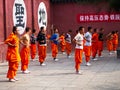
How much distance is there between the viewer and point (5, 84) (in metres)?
10.2

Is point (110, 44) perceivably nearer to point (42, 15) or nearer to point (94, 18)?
point (94, 18)

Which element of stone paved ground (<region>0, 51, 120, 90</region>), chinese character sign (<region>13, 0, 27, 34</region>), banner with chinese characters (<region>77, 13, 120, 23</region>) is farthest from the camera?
banner with chinese characters (<region>77, 13, 120, 23</region>)

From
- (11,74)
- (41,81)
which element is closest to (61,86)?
(41,81)

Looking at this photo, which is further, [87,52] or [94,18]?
[94,18]

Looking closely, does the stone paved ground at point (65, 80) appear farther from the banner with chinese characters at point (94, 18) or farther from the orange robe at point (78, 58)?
the banner with chinese characters at point (94, 18)

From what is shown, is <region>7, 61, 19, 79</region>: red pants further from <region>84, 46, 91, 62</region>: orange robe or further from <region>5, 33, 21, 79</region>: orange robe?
<region>84, 46, 91, 62</region>: orange robe

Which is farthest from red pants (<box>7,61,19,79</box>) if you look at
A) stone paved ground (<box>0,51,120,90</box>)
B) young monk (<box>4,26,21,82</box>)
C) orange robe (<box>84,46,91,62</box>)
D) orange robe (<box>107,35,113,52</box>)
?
orange robe (<box>107,35,113,52</box>)

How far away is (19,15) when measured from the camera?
18.3m

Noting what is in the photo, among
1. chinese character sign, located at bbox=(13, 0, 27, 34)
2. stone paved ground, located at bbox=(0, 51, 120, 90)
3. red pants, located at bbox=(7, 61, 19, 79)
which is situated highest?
chinese character sign, located at bbox=(13, 0, 27, 34)

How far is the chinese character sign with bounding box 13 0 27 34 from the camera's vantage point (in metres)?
17.9

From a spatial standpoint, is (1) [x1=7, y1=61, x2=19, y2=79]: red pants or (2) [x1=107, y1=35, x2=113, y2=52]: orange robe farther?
(2) [x1=107, y1=35, x2=113, y2=52]: orange robe

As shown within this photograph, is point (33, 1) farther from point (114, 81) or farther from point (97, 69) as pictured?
point (114, 81)

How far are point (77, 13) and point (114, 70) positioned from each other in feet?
43.0

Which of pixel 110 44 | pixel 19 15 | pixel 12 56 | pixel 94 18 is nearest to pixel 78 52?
pixel 12 56
